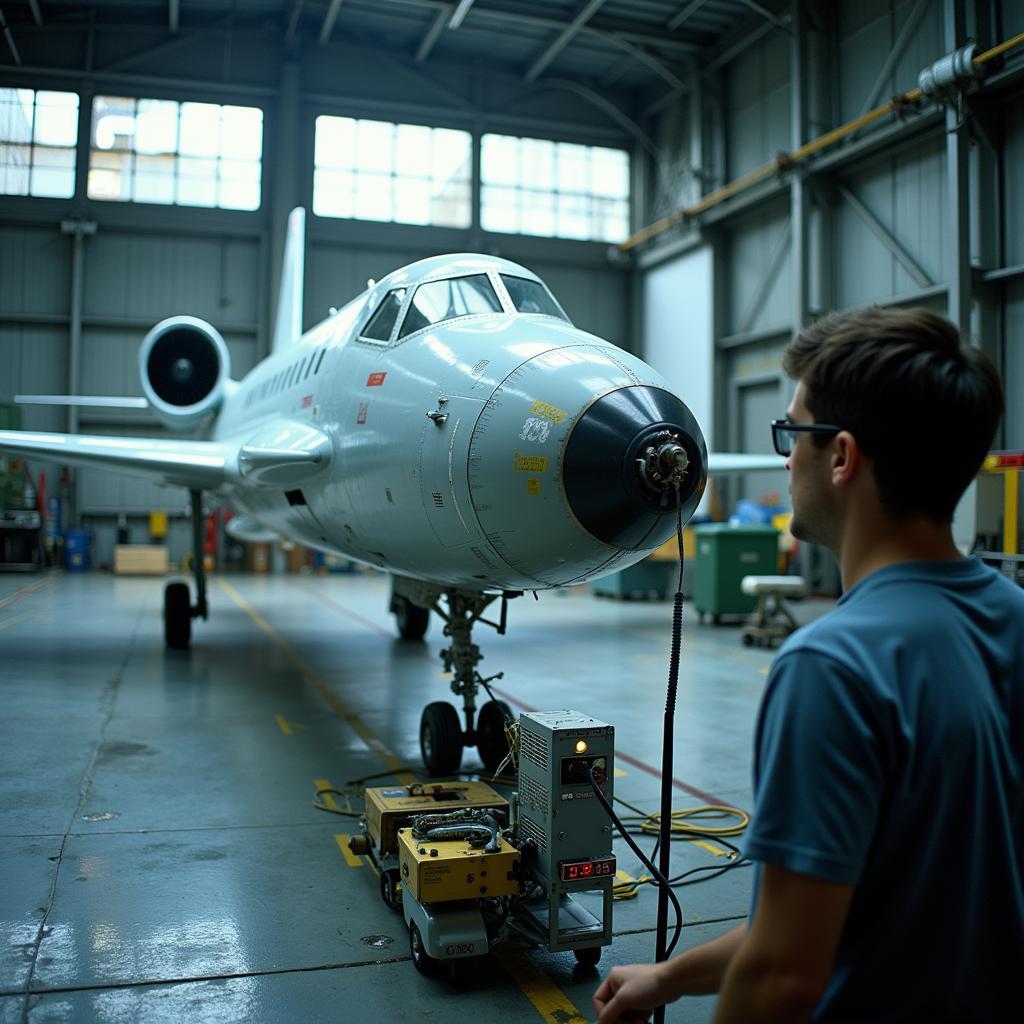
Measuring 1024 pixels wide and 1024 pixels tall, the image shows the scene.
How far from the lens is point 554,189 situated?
2892 cm

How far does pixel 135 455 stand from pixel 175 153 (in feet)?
63.2

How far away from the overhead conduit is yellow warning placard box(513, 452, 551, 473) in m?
13.9

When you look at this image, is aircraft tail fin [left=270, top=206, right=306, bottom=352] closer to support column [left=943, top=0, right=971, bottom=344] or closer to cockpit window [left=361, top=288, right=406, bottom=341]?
cockpit window [left=361, top=288, right=406, bottom=341]

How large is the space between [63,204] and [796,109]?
65.2 ft

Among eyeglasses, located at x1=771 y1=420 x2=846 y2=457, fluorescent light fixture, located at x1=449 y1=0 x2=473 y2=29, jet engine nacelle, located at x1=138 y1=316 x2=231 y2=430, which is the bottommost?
eyeglasses, located at x1=771 y1=420 x2=846 y2=457

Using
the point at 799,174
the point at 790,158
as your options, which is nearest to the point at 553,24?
the point at 790,158

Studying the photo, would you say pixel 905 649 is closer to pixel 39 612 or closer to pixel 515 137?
pixel 39 612

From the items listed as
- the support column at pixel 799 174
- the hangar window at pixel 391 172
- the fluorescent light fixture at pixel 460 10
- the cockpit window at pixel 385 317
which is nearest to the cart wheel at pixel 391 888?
the cockpit window at pixel 385 317

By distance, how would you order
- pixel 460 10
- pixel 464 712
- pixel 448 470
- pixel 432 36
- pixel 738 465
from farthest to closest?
1. pixel 432 36
2. pixel 460 10
3. pixel 738 465
4. pixel 464 712
5. pixel 448 470

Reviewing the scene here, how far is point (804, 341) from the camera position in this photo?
144 centimetres

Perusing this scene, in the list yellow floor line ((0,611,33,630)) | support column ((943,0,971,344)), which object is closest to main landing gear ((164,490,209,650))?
yellow floor line ((0,611,33,630))

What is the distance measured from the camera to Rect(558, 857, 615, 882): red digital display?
141 inches

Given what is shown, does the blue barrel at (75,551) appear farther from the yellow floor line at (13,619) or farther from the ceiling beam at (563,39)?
the ceiling beam at (563,39)

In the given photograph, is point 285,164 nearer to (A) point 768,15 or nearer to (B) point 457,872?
(A) point 768,15
